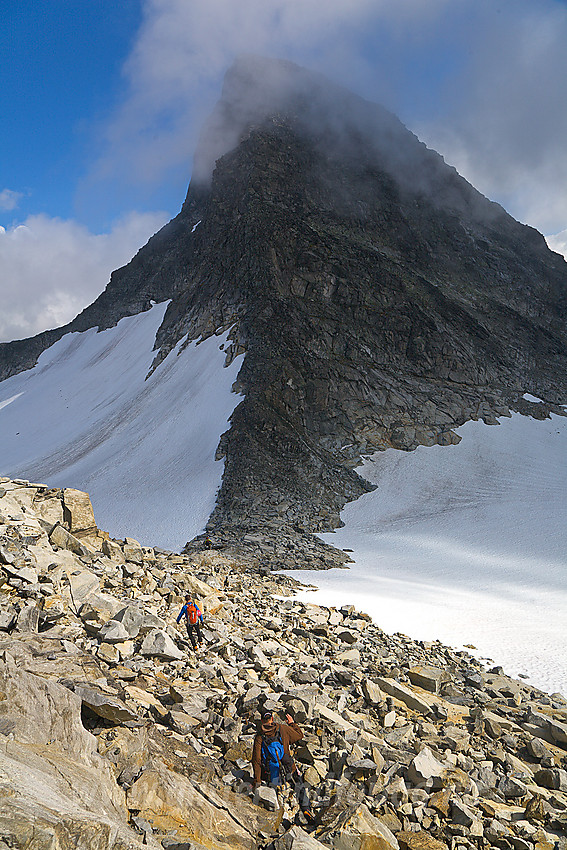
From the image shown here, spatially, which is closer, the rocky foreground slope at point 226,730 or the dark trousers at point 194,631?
the rocky foreground slope at point 226,730

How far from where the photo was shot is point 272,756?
4.50m

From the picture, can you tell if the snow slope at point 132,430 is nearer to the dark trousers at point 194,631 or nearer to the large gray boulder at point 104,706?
the dark trousers at point 194,631

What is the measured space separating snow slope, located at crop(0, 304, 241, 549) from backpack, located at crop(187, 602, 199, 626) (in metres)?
14.9

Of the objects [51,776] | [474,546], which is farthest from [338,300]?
[51,776]

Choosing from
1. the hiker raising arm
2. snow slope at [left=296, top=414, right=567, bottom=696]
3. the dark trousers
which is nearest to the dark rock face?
snow slope at [left=296, top=414, right=567, bottom=696]

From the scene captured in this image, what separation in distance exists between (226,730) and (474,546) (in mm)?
19306

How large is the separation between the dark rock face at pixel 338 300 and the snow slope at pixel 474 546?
6.03ft

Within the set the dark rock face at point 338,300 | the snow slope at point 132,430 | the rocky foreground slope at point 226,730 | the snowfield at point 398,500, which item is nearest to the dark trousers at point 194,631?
the rocky foreground slope at point 226,730

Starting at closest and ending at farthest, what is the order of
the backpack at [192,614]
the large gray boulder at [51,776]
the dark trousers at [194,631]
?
the large gray boulder at [51,776]
the dark trousers at [194,631]
the backpack at [192,614]

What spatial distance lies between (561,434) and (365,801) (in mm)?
38818

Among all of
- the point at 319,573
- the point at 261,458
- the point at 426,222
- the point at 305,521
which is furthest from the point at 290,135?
the point at 319,573

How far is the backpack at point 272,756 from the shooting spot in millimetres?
4453

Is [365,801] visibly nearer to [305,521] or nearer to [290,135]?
[305,521]

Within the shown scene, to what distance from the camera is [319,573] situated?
1766 cm
